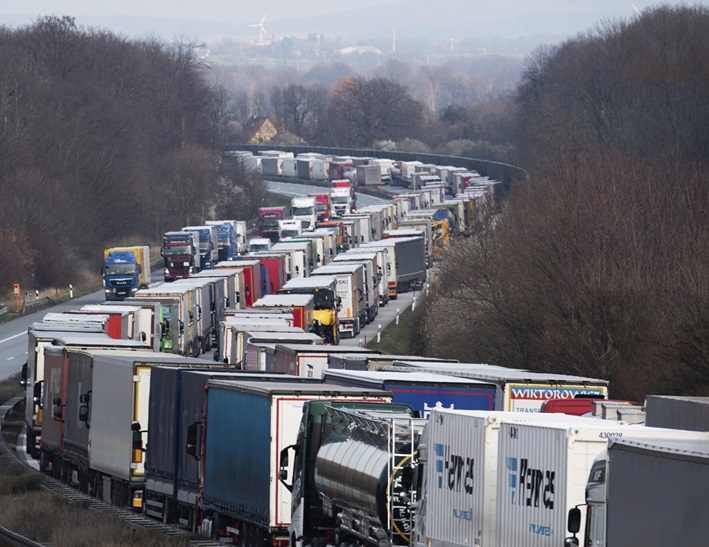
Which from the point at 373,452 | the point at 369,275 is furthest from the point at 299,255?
the point at 373,452

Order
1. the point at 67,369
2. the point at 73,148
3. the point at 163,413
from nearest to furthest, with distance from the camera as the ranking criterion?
the point at 163,413, the point at 67,369, the point at 73,148

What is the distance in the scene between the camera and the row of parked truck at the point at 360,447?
14.4 meters

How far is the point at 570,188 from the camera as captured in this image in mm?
54781

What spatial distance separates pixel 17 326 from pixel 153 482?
47455 millimetres

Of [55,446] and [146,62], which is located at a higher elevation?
[146,62]

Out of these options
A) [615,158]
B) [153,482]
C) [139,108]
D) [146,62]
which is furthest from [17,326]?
[146,62]

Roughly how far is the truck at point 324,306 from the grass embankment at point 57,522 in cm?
2799

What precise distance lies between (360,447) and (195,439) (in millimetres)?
5884

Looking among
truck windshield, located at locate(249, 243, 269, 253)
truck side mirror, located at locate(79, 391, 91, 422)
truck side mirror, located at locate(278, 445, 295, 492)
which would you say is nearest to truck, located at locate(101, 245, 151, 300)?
truck windshield, located at locate(249, 243, 269, 253)

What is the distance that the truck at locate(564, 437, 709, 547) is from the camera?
1220cm

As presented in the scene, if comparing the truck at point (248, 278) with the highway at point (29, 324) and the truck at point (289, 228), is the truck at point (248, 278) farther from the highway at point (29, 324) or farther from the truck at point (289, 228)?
the truck at point (289, 228)

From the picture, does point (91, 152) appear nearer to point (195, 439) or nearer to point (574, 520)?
point (195, 439)

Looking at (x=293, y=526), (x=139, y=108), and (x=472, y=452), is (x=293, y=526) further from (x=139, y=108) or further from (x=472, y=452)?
(x=139, y=108)

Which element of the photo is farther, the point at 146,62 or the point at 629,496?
the point at 146,62
